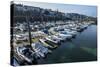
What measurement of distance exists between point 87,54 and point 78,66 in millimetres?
208

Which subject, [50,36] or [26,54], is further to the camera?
[50,36]

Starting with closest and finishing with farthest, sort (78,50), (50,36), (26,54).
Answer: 1. (26,54)
2. (50,36)
3. (78,50)

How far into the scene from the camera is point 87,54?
2.65 metres

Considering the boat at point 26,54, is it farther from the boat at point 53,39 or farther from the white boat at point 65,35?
the white boat at point 65,35

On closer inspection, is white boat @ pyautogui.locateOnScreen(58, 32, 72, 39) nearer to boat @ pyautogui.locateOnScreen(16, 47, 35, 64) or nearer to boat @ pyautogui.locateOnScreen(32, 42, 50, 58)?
boat @ pyautogui.locateOnScreen(32, 42, 50, 58)

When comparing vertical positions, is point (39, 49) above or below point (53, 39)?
below

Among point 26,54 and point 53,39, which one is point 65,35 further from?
point 26,54

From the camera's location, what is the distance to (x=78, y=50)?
2.58 meters

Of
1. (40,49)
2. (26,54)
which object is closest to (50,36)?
(40,49)

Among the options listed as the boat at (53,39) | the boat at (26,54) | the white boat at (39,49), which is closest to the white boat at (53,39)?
the boat at (53,39)

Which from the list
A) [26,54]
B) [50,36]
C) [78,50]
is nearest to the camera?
[26,54]

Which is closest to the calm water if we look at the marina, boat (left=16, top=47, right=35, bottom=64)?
the marina

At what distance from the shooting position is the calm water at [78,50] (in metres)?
2.47

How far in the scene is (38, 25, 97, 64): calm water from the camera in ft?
8.09
